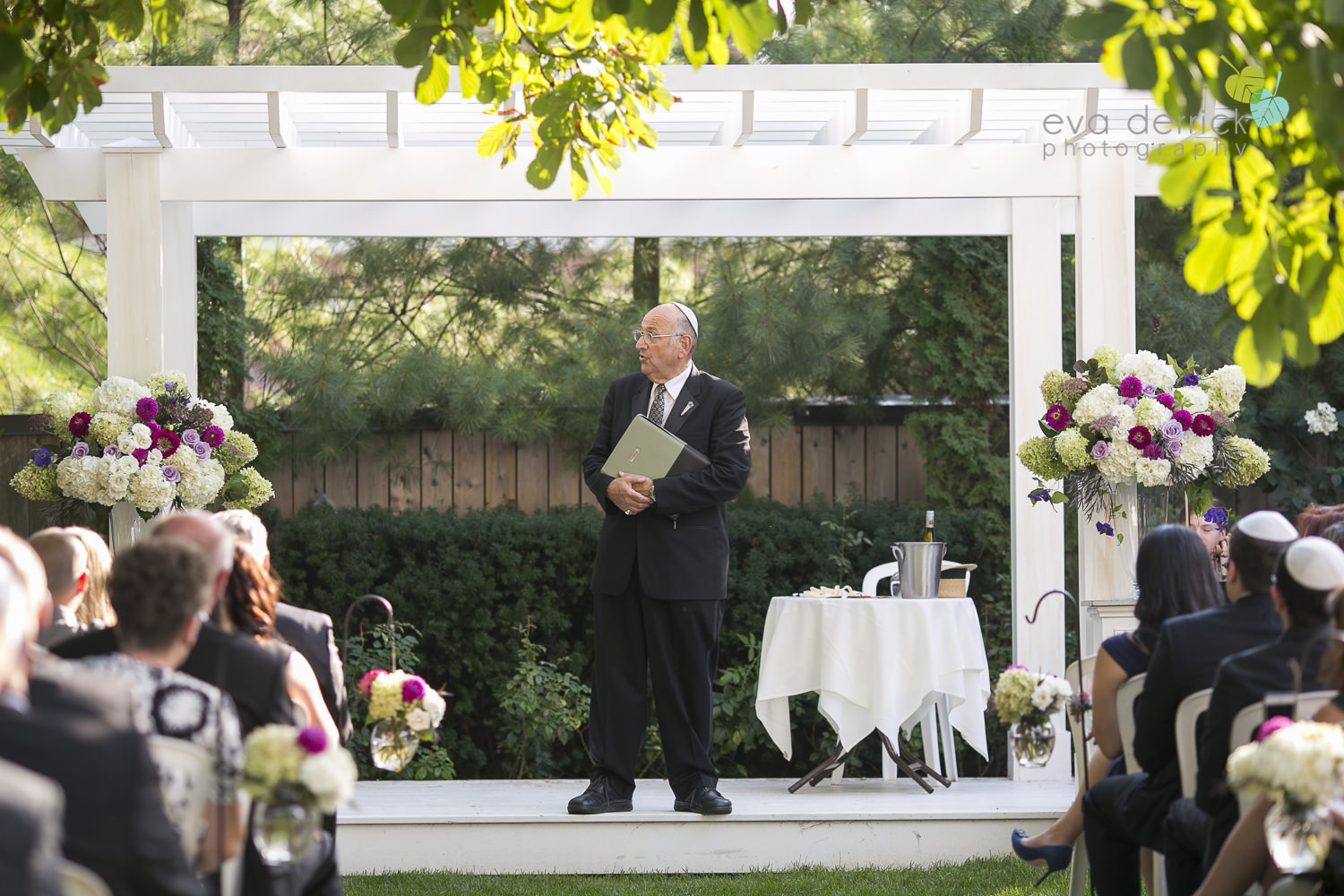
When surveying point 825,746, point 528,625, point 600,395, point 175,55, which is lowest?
point 825,746

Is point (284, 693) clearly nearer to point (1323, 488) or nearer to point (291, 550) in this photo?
point (291, 550)

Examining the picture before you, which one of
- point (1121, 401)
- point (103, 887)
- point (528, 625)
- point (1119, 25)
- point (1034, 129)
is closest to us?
point (103, 887)

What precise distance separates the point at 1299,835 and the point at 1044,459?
9.40 ft

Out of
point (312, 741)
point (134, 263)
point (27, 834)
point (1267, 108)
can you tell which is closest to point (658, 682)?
point (134, 263)

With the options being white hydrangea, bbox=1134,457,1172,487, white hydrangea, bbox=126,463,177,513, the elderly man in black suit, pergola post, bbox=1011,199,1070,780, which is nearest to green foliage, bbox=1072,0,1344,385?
white hydrangea, bbox=1134,457,1172,487

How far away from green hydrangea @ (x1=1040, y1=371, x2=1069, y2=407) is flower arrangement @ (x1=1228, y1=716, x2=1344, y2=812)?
9.59ft

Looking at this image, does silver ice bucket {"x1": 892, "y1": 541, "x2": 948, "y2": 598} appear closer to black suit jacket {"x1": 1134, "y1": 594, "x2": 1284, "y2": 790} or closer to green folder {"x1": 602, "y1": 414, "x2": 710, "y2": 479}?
green folder {"x1": 602, "y1": 414, "x2": 710, "y2": 479}

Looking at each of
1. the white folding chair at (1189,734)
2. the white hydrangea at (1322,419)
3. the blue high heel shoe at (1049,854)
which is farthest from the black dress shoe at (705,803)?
the white hydrangea at (1322,419)

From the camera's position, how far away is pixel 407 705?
2.79m

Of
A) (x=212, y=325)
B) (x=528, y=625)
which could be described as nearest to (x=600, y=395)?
(x=528, y=625)

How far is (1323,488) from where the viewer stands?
273 inches

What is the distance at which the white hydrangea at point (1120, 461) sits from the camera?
4.58 metres

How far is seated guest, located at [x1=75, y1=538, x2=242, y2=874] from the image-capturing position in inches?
83.0

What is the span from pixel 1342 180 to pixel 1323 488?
17.4 ft
